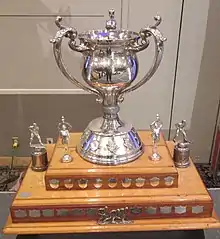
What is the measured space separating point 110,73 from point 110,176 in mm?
276

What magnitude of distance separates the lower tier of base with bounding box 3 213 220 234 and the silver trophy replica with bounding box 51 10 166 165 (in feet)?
0.57

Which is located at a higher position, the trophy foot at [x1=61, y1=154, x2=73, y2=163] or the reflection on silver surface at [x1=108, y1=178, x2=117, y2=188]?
the trophy foot at [x1=61, y1=154, x2=73, y2=163]

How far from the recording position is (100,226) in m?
0.91

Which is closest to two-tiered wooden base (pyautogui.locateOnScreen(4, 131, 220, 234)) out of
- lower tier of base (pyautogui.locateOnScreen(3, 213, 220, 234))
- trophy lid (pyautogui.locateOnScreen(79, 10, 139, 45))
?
lower tier of base (pyautogui.locateOnScreen(3, 213, 220, 234))

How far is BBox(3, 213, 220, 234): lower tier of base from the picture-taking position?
901mm

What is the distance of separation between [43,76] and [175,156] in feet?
3.36

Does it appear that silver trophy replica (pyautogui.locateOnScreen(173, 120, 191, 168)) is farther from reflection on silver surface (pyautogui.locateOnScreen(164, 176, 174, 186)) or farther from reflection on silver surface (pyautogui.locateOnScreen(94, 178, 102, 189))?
reflection on silver surface (pyautogui.locateOnScreen(94, 178, 102, 189))

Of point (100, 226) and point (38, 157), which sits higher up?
point (38, 157)

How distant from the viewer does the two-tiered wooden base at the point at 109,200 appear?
91 centimetres

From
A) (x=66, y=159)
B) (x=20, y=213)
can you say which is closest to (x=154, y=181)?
(x=66, y=159)

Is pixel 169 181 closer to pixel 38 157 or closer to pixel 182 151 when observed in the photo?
pixel 182 151

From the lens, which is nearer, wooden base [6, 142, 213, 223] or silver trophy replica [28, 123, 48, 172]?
wooden base [6, 142, 213, 223]

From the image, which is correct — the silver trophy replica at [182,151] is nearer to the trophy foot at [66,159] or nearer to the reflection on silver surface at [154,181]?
the reflection on silver surface at [154,181]

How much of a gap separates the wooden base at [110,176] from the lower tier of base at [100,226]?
95mm
